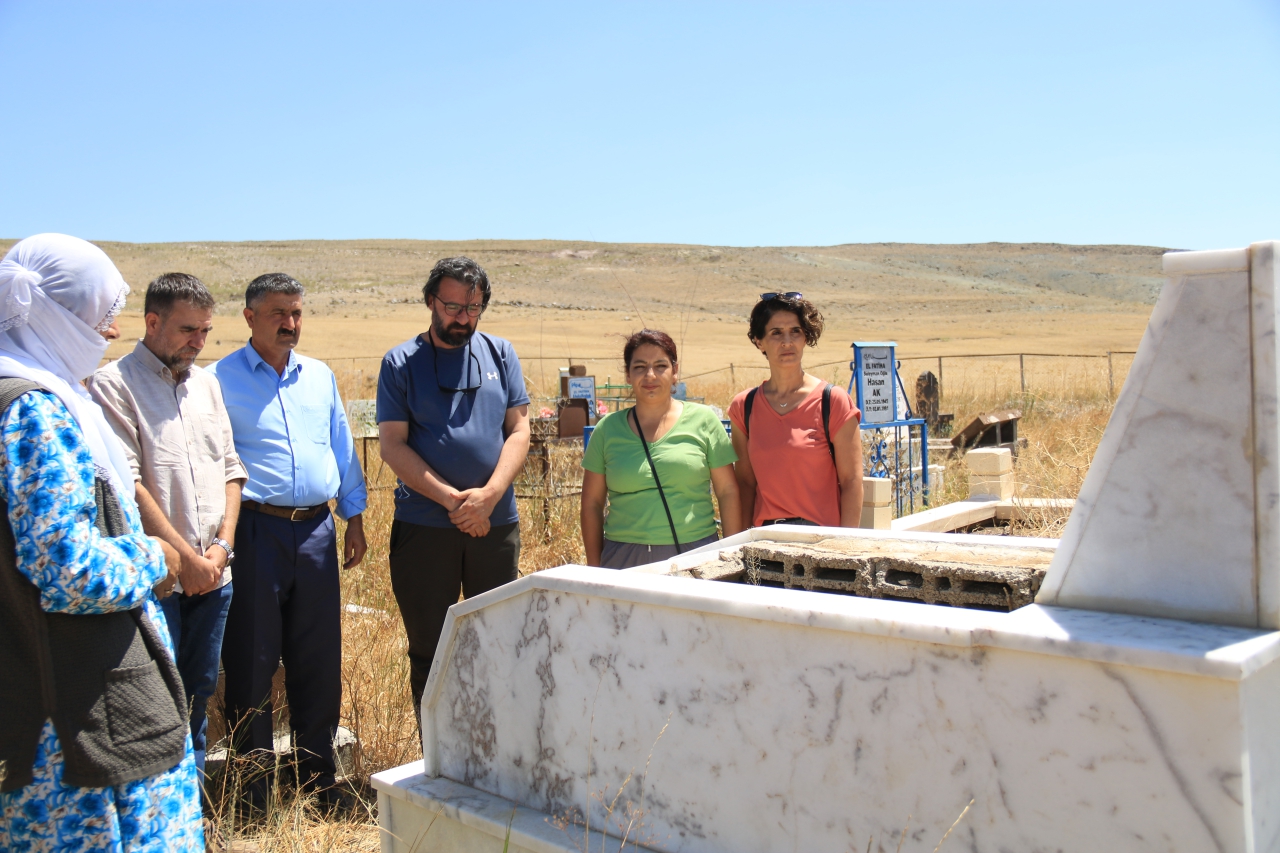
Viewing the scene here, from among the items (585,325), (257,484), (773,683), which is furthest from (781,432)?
(585,325)

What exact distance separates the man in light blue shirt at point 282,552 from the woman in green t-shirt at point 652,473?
43.4 inches

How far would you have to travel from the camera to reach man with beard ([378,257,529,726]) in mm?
3854

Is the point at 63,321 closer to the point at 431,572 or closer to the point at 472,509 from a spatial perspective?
the point at 472,509

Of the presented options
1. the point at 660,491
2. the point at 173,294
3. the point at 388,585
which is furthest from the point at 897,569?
the point at 388,585

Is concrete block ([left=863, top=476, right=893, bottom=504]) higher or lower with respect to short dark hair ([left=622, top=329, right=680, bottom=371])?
lower

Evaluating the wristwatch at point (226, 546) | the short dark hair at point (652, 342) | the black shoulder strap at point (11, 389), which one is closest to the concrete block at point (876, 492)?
the short dark hair at point (652, 342)

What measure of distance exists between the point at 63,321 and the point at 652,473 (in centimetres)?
207

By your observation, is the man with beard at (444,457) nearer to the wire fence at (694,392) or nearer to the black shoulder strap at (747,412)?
the black shoulder strap at (747,412)

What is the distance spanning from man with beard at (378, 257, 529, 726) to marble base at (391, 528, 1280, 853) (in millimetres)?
1351

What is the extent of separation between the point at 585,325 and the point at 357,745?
141ft

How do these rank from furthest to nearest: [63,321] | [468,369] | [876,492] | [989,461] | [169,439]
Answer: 1. [989,461]
2. [876,492]
3. [468,369]
4. [169,439]
5. [63,321]

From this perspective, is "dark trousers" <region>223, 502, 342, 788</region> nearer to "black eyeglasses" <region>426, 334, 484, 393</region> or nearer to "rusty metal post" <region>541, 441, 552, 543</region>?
"black eyeglasses" <region>426, 334, 484, 393</region>

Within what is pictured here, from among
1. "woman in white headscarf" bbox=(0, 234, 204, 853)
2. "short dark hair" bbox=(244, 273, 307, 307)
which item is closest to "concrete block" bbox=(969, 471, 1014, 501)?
"short dark hair" bbox=(244, 273, 307, 307)

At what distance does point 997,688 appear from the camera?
166cm
